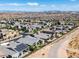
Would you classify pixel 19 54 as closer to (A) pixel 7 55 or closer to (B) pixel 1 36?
(A) pixel 7 55

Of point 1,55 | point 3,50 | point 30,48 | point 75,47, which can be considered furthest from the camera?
point 75,47

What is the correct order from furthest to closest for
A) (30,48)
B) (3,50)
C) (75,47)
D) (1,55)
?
1. (75,47)
2. (30,48)
3. (3,50)
4. (1,55)

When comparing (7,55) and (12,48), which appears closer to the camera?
(7,55)

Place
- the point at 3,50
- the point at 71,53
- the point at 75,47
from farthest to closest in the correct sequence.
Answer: the point at 75,47, the point at 71,53, the point at 3,50

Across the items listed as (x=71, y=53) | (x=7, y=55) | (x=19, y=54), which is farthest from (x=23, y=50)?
(x=71, y=53)

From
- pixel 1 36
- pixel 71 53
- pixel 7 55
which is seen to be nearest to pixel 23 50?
pixel 7 55

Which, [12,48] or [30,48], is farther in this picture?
[30,48]

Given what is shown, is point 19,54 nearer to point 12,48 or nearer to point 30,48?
point 12,48

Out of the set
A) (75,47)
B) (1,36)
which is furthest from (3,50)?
(1,36)
